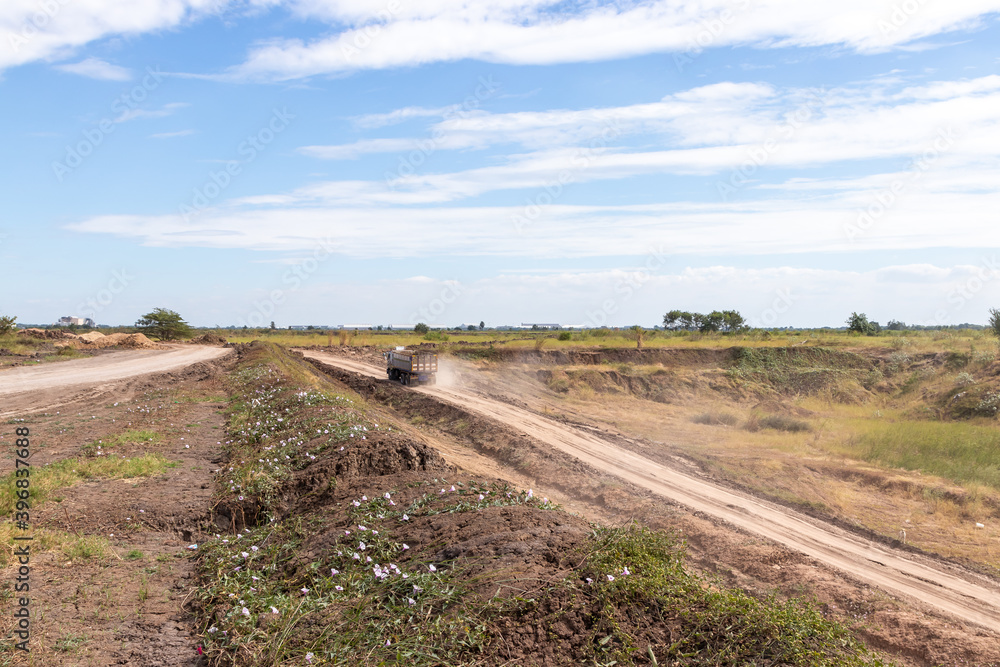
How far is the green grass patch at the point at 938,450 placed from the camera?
15336 millimetres

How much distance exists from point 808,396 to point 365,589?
113 ft

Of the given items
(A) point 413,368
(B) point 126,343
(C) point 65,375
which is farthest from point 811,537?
(B) point 126,343

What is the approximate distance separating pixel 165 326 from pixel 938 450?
6954cm

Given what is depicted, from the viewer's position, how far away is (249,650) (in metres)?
4.54

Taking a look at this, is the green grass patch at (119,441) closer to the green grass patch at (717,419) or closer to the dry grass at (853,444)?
the dry grass at (853,444)

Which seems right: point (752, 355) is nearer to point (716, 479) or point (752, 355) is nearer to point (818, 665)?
point (716, 479)

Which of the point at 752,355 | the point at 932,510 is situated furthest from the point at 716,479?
the point at 752,355

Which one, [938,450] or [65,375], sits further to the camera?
[65,375]

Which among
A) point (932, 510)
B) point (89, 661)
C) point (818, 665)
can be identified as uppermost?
point (818, 665)

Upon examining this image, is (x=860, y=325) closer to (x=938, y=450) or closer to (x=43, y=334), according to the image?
(x=938, y=450)

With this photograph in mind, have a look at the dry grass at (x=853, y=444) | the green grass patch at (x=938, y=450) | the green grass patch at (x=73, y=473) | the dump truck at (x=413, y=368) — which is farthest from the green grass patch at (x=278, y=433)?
the green grass patch at (x=938, y=450)

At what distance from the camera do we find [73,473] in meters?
9.97

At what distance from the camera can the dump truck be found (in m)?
29.9

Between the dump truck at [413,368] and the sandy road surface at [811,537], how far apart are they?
11854 mm
